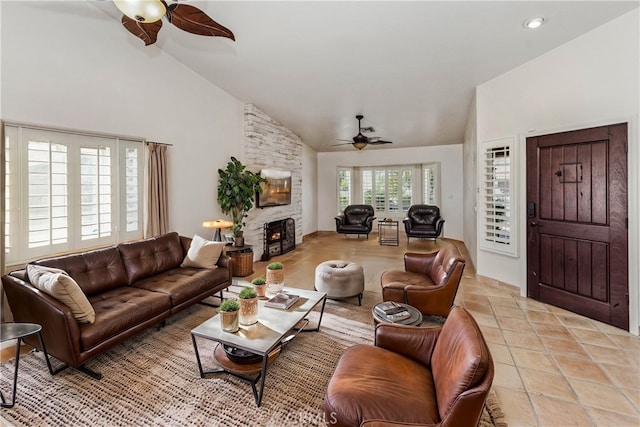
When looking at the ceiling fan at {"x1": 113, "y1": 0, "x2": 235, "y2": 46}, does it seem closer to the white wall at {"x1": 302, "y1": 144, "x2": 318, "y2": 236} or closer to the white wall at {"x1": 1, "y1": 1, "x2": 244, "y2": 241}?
the white wall at {"x1": 1, "y1": 1, "x2": 244, "y2": 241}

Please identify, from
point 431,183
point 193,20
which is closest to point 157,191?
point 193,20

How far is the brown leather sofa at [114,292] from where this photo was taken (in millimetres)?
2191

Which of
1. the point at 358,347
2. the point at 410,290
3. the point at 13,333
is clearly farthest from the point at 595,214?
the point at 13,333

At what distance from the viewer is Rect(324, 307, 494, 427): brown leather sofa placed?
1165 millimetres

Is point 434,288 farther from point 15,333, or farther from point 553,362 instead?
point 15,333

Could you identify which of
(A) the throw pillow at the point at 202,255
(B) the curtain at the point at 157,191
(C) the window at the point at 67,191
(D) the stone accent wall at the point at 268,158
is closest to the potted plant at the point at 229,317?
(A) the throw pillow at the point at 202,255

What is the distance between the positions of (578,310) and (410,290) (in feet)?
6.76

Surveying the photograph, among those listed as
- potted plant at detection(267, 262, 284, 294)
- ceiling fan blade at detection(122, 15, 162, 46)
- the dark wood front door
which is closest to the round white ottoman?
potted plant at detection(267, 262, 284, 294)

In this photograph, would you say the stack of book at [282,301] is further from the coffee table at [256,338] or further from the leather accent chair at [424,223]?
the leather accent chair at [424,223]

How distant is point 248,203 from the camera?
527cm

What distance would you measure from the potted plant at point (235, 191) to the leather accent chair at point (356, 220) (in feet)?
12.1

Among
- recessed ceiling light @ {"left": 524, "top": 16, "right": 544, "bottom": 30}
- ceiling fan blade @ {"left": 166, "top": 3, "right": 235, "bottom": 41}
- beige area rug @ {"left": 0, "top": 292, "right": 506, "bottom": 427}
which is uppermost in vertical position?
recessed ceiling light @ {"left": 524, "top": 16, "right": 544, "bottom": 30}

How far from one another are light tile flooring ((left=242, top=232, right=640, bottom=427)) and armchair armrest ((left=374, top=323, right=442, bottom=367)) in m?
0.71

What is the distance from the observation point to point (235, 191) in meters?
5.06
